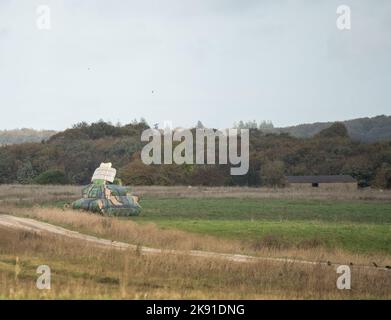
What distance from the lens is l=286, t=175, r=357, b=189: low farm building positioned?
115 m

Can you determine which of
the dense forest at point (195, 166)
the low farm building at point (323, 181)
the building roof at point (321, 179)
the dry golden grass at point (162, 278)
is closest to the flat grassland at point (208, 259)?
the dry golden grass at point (162, 278)

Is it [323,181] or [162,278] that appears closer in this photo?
[162,278]

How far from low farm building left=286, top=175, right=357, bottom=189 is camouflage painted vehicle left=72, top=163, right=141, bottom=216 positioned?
208ft

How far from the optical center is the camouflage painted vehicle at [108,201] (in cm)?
5428

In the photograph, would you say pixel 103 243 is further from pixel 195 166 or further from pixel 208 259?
pixel 195 166

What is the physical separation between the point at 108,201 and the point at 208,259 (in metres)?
30.0

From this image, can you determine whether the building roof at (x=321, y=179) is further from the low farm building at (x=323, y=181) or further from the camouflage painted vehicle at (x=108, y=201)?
the camouflage painted vehicle at (x=108, y=201)

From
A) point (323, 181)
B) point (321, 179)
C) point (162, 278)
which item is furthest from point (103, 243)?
point (321, 179)

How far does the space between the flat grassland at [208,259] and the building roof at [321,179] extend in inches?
2259

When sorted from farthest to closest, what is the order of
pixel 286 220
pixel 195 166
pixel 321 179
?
1. pixel 321 179
2. pixel 195 166
3. pixel 286 220

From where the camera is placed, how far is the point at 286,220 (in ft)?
158

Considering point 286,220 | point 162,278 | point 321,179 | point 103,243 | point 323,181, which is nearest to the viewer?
point 162,278
